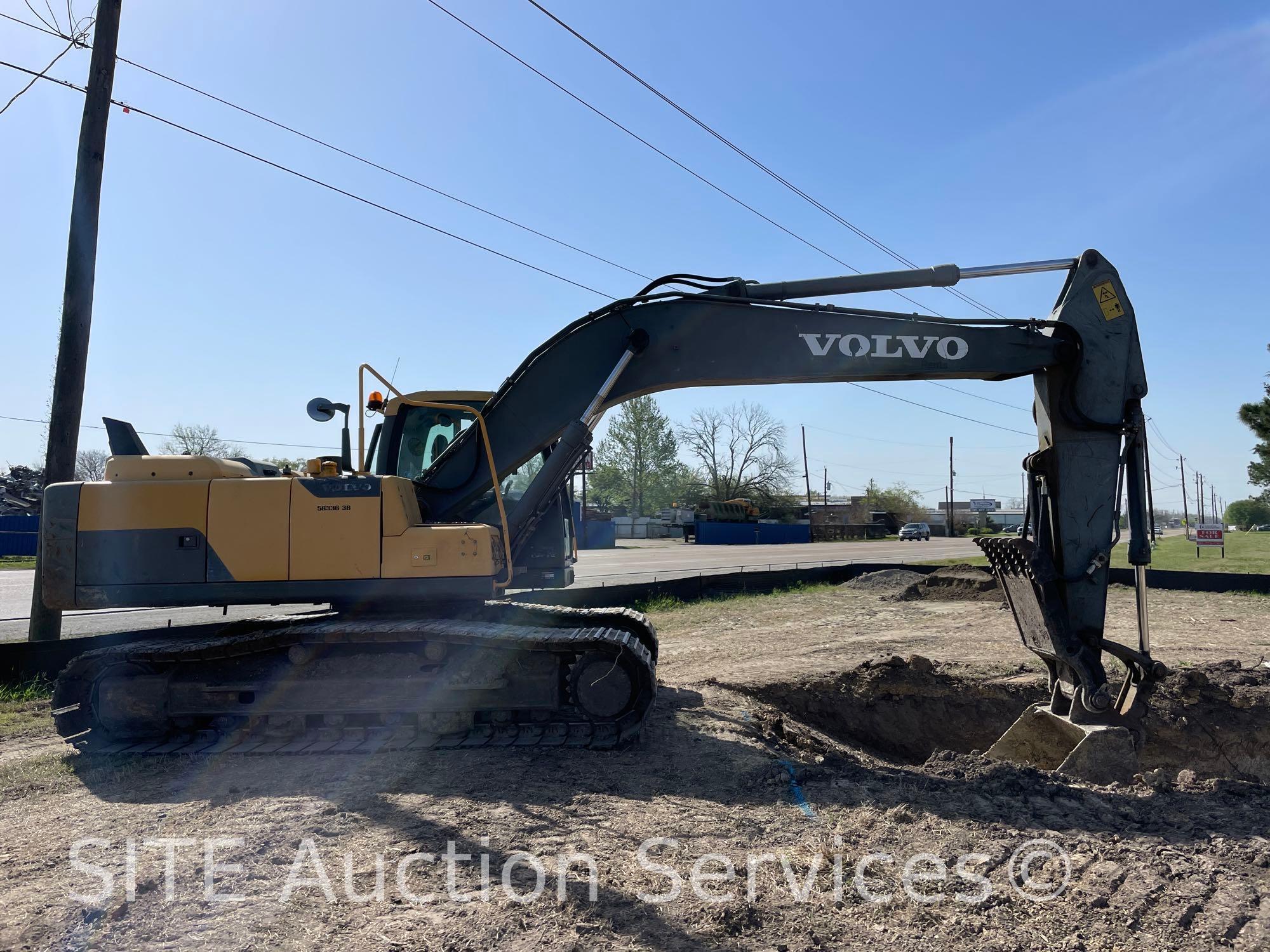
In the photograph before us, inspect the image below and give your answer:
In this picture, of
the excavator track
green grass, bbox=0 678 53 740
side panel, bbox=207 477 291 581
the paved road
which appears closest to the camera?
the excavator track

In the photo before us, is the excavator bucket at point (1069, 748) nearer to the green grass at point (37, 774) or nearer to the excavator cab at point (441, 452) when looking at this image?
the excavator cab at point (441, 452)

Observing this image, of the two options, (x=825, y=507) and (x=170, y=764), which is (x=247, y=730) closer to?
(x=170, y=764)

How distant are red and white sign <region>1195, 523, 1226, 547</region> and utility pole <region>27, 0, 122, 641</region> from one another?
1059 inches

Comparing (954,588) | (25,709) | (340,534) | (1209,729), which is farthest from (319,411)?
(954,588)

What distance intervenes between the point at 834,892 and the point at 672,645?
794 centimetres

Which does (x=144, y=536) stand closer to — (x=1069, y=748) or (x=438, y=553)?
(x=438, y=553)

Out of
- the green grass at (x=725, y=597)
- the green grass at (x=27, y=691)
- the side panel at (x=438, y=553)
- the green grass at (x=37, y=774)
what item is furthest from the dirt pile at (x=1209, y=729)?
the green grass at (x=27, y=691)

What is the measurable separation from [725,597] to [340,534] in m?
11.9

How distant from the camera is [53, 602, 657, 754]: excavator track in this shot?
6008 mm

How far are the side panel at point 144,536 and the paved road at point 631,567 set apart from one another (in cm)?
217

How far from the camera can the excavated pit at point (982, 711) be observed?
737 centimetres

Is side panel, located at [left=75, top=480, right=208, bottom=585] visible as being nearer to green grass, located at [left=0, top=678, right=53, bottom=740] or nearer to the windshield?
green grass, located at [left=0, top=678, right=53, bottom=740]

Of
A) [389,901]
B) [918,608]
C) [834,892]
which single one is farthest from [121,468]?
[918,608]

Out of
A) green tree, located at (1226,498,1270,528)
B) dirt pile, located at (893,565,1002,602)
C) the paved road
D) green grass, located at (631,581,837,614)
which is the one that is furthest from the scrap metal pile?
green tree, located at (1226,498,1270,528)
